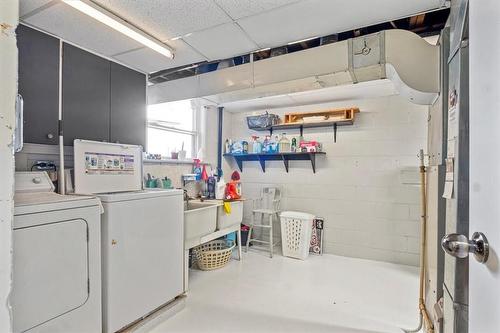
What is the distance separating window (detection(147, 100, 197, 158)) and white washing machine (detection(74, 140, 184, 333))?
845 millimetres

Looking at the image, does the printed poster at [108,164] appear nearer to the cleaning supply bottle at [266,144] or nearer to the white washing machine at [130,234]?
the white washing machine at [130,234]

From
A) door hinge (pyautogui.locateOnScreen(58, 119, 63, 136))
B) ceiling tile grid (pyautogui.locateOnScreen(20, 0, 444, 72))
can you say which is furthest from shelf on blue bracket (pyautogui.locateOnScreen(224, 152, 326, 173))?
door hinge (pyautogui.locateOnScreen(58, 119, 63, 136))

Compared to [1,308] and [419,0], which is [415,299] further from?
[1,308]

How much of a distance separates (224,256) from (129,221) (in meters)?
1.65

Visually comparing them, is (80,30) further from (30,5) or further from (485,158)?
(485,158)

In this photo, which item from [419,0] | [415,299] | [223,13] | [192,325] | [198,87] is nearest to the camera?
[419,0]

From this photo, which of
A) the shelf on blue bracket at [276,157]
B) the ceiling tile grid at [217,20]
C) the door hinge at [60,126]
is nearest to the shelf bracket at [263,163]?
the shelf on blue bracket at [276,157]

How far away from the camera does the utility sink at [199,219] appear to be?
259cm

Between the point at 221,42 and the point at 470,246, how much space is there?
7.32ft

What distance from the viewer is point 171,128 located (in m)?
3.61

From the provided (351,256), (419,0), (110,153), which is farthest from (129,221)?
(351,256)

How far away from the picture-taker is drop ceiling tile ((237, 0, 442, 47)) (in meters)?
1.75

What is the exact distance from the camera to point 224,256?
3.29 m

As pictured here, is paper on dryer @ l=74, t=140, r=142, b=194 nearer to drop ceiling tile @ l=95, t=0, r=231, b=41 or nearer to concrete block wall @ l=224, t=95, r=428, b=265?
drop ceiling tile @ l=95, t=0, r=231, b=41
